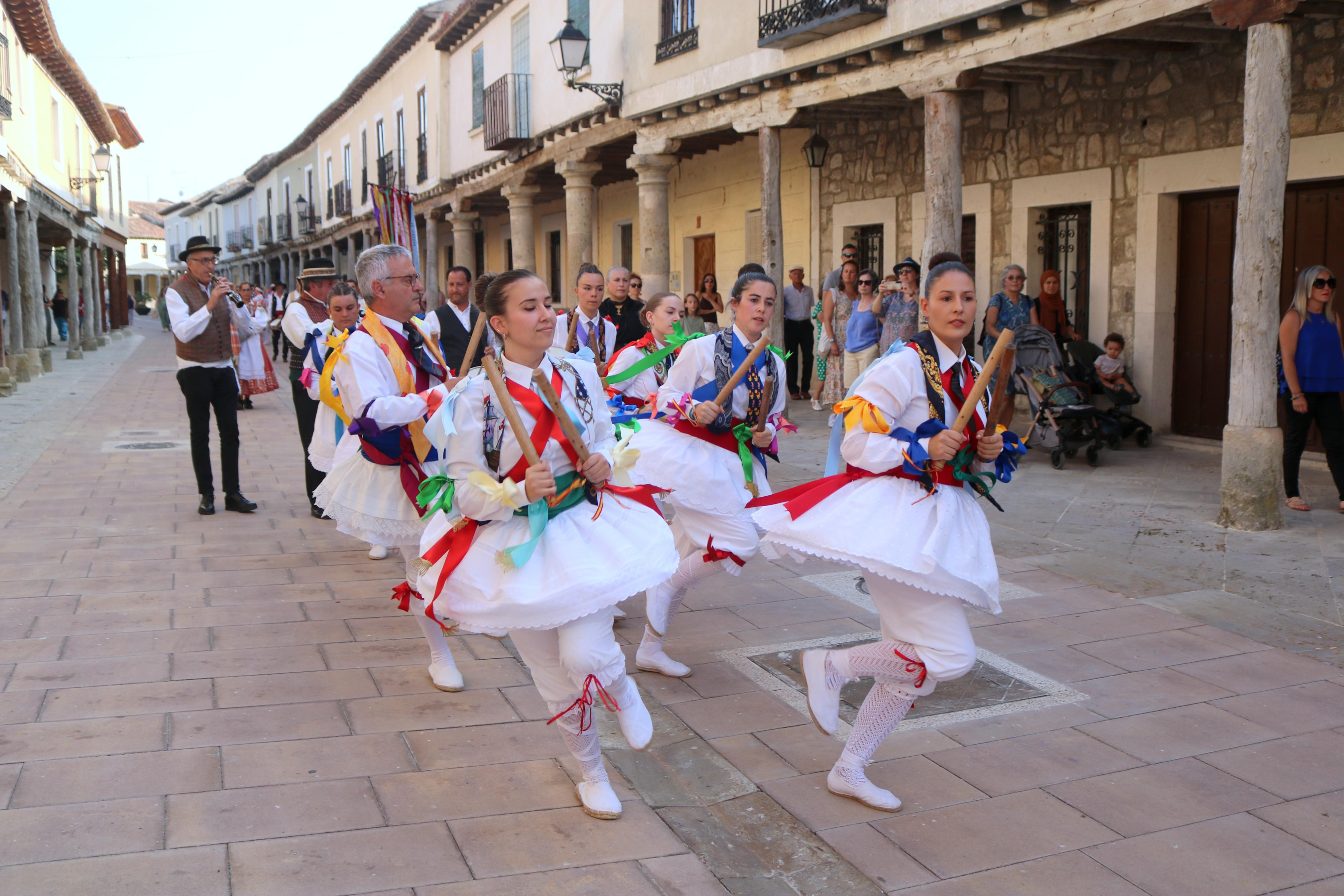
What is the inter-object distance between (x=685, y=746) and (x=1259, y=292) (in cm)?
523

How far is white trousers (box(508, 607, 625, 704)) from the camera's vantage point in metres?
3.13

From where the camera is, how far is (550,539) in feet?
10.5

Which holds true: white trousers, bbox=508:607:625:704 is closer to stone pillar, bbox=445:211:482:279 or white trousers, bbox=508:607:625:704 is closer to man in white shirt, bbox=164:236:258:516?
man in white shirt, bbox=164:236:258:516

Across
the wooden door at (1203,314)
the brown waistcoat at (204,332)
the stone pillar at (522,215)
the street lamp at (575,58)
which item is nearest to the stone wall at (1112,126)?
the wooden door at (1203,314)

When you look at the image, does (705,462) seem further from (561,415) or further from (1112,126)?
(1112,126)

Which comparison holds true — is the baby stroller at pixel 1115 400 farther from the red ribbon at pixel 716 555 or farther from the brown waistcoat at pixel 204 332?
the brown waistcoat at pixel 204 332

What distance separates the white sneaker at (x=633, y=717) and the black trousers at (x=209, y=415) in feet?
17.9

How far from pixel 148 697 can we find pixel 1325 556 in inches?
238

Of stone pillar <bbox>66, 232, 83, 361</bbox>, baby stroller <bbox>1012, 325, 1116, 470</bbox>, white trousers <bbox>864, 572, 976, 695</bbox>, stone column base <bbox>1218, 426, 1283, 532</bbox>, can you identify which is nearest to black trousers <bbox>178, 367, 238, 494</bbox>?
white trousers <bbox>864, 572, 976, 695</bbox>

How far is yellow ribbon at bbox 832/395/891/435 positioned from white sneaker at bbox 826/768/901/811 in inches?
40.8

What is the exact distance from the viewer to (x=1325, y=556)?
636 centimetres

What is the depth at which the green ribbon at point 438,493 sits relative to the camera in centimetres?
328

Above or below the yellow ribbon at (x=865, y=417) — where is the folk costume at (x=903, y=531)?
below

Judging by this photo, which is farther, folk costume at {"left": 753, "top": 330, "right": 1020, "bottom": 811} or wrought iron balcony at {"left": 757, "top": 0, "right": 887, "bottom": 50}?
wrought iron balcony at {"left": 757, "top": 0, "right": 887, "bottom": 50}
